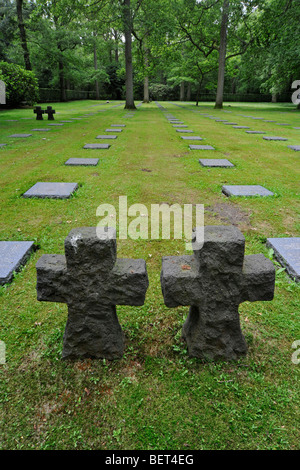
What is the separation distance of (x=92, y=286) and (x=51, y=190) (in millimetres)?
3160

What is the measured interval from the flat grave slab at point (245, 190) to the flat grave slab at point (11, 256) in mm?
2940

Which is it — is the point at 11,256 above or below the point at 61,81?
below

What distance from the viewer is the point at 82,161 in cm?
602

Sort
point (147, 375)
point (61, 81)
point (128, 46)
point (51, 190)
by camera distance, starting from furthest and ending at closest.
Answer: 1. point (61, 81)
2. point (128, 46)
3. point (51, 190)
4. point (147, 375)

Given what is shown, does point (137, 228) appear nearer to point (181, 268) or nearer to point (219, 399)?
point (181, 268)

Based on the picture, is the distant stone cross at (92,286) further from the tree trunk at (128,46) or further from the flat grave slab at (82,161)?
the tree trunk at (128,46)

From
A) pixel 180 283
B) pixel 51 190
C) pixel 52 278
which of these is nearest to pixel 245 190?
pixel 51 190

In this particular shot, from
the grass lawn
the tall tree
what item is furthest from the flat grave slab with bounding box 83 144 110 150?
the tall tree

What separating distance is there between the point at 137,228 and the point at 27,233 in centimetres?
124

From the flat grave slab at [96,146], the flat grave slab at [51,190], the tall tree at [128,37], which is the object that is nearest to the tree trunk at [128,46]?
the tall tree at [128,37]

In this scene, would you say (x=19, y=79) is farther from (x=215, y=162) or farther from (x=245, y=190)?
(x=245, y=190)

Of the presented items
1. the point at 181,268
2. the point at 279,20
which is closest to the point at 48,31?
the point at 279,20

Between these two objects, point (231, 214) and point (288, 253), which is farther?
point (231, 214)

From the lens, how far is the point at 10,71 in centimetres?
1472
